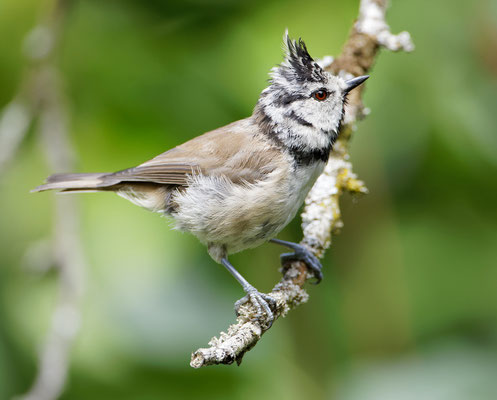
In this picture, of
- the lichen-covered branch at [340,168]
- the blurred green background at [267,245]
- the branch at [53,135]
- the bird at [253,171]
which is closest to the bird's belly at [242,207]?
the bird at [253,171]

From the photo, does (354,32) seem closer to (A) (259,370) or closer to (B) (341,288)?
(B) (341,288)

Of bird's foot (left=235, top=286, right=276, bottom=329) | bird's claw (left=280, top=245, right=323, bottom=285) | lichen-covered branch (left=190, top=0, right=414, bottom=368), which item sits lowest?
bird's foot (left=235, top=286, right=276, bottom=329)

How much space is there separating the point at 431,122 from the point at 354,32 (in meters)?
0.79

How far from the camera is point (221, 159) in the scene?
12.8 ft

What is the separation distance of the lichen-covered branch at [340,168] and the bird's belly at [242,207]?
4.7 inches

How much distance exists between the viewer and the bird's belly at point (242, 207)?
12.1 feet

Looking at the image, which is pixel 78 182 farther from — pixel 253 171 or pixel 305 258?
pixel 305 258

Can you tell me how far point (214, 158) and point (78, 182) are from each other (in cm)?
84

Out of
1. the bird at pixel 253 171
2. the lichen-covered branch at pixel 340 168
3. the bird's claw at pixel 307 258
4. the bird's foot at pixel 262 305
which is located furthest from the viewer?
the bird at pixel 253 171

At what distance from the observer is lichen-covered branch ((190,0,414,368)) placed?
3.47 m

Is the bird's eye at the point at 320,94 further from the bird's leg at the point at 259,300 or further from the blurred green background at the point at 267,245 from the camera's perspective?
the bird's leg at the point at 259,300

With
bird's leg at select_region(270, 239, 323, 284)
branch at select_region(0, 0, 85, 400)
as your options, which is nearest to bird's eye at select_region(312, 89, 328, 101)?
bird's leg at select_region(270, 239, 323, 284)

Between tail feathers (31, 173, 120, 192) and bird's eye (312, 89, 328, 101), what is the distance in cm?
129

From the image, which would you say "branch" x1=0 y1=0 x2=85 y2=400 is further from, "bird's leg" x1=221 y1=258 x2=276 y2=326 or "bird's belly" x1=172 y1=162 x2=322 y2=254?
"bird's leg" x1=221 y1=258 x2=276 y2=326
